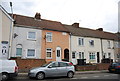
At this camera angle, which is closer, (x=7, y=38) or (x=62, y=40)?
(x=7, y=38)

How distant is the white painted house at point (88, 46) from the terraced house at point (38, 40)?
1.71 metres

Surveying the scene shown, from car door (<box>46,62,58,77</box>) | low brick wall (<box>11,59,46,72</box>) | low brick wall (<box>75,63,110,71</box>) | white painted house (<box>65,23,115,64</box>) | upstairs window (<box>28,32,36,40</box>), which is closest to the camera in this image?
car door (<box>46,62,58,77</box>)

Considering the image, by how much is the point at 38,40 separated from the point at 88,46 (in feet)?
36.1

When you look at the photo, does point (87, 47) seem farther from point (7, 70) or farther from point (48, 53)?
point (7, 70)

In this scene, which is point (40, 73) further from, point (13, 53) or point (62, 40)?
point (62, 40)

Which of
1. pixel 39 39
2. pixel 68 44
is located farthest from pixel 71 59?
pixel 39 39

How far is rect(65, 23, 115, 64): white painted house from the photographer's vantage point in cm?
2486

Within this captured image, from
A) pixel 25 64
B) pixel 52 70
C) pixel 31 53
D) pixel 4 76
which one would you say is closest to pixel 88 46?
pixel 31 53

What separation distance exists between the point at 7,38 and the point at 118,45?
84.4ft

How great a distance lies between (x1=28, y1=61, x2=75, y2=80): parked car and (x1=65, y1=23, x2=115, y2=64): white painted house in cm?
1147

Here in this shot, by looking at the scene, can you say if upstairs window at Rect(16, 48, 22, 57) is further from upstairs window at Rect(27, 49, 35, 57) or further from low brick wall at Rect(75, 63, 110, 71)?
low brick wall at Rect(75, 63, 110, 71)

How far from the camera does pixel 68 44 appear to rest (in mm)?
24125

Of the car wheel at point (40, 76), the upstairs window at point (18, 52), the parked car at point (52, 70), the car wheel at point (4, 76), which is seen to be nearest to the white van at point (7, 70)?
the car wheel at point (4, 76)

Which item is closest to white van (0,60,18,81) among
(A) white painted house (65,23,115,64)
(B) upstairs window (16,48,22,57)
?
(B) upstairs window (16,48,22,57)
